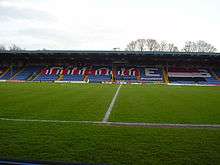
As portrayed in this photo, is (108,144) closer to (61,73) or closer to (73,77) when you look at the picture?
(73,77)

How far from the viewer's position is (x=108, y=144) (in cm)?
776

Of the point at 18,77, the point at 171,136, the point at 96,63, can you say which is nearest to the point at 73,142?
the point at 171,136

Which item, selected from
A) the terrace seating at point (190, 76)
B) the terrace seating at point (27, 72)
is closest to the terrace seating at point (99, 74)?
the terrace seating at point (27, 72)

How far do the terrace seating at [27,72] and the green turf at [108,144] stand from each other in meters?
52.2

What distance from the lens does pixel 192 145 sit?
306 inches

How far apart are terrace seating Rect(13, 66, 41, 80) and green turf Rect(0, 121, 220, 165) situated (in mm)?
52185

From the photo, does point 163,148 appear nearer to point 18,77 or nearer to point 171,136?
point 171,136

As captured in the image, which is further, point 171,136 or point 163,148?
point 171,136

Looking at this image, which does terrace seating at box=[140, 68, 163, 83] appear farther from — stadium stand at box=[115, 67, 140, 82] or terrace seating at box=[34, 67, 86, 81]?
terrace seating at box=[34, 67, 86, 81]

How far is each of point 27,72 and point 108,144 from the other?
5887cm

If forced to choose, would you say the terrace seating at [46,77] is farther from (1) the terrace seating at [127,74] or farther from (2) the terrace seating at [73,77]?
(1) the terrace seating at [127,74]

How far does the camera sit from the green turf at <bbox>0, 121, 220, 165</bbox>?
654cm

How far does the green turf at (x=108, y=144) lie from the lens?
654 cm

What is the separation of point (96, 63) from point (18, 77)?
56.9ft
